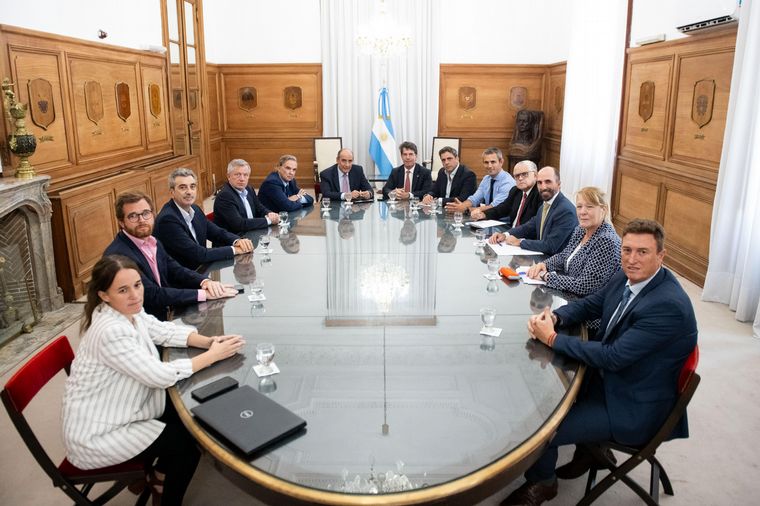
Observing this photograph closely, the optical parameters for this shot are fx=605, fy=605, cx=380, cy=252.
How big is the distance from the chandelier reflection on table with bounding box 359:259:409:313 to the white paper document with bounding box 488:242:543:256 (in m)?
0.71

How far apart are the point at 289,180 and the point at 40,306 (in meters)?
2.27

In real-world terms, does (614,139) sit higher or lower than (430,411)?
higher

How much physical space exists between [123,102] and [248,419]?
5627 millimetres

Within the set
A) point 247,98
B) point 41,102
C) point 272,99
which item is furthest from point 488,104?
point 41,102

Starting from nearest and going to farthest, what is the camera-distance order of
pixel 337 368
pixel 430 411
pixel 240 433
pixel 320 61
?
Result: pixel 240 433 → pixel 430 411 → pixel 337 368 → pixel 320 61

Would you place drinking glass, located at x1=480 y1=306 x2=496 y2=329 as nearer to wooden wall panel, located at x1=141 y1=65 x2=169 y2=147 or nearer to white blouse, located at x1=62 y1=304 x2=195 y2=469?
white blouse, located at x1=62 y1=304 x2=195 y2=469

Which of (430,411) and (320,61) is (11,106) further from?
(320,61)

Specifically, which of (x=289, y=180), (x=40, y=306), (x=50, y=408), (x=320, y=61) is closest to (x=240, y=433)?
(x=50, y=408)

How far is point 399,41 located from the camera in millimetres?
7730

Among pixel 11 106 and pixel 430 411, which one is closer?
pixel 430 411

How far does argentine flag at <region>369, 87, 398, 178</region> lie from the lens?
31.3 feet

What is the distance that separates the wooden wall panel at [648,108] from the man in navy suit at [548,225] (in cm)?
278

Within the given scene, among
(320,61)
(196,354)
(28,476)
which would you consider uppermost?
(320,61)

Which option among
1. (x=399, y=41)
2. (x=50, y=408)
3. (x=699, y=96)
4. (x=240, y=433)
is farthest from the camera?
(x=399, y=41)
